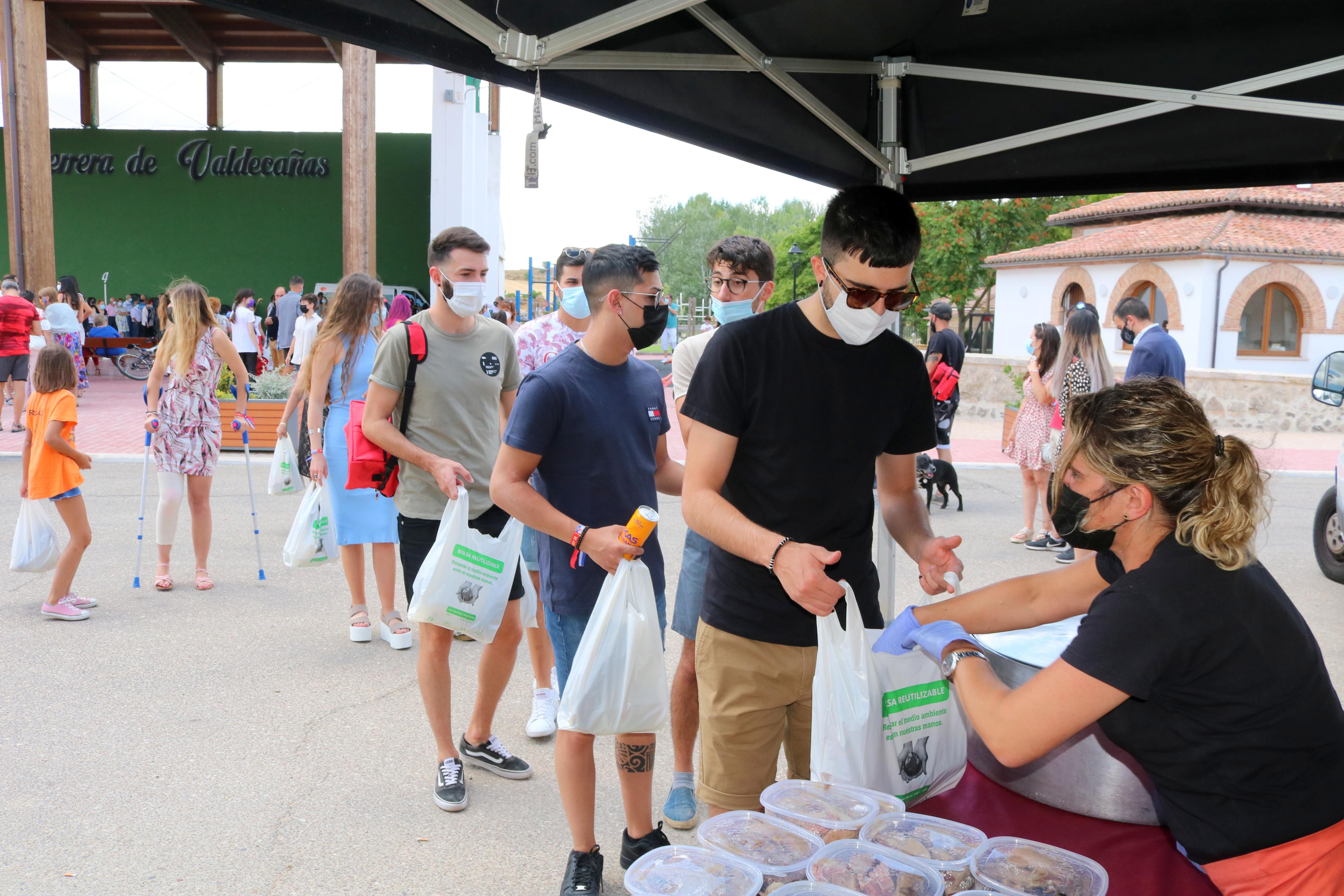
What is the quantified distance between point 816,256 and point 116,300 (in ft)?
104

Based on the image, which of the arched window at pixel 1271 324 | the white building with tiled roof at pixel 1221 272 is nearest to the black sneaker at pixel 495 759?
the white building with tiled roof at pixel 1221 272

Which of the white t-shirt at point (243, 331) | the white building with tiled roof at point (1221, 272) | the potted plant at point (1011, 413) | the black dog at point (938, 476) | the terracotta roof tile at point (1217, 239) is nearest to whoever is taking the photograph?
the black dog at point (938, 476)

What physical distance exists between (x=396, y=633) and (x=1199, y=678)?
4.42 meters

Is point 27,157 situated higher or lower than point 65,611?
higher

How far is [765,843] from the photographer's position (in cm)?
189

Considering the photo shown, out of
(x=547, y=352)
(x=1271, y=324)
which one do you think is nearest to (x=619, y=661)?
(x=547, y=352)

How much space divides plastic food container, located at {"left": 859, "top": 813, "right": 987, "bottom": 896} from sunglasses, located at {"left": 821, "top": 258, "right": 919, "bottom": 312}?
44.0 inches

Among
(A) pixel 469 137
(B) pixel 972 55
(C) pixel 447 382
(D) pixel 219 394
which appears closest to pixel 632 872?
(C) pixel 447 382

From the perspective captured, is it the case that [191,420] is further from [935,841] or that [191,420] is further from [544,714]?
[935,841]

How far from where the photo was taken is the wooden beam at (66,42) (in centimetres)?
2992

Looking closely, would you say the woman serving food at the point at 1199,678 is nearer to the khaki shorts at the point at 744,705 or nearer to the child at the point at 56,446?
the khaki shorts at the point at 744,705

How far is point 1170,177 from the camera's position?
3.83 meters

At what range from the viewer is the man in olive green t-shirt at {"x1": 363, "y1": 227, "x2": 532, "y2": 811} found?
3709 mm

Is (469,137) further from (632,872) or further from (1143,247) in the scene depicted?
(632,872)
